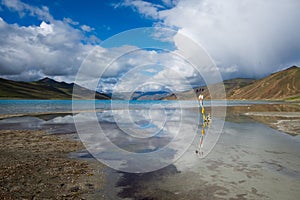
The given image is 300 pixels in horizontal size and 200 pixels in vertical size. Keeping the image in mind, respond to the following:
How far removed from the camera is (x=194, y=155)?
14883mm

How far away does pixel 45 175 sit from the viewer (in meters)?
10.5

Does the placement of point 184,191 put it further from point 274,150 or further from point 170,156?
point 274,150

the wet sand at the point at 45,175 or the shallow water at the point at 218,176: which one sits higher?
the shallow water at the point at 218,176

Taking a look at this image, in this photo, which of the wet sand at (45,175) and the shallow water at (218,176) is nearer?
the wet sand at (45,175)

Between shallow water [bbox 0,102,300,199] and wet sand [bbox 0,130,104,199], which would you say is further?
shallow water [bbox 0,102,300,199]

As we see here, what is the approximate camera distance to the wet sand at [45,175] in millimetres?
8625

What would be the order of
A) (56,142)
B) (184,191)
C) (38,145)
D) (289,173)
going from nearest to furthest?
1. (184,191)
2. (289,173)
3. (38,145)
4. (56,142)

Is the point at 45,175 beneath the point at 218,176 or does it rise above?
beneath

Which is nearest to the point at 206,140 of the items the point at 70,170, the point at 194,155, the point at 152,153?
the point at 194,155

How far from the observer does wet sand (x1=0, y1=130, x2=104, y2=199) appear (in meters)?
8.62

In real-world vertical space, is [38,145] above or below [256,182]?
below

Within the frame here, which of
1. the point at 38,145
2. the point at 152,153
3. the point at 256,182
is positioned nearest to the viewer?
the point at 256,182

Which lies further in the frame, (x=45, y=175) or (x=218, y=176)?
(x=218, y=176)

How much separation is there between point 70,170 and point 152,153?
602 centimetres
